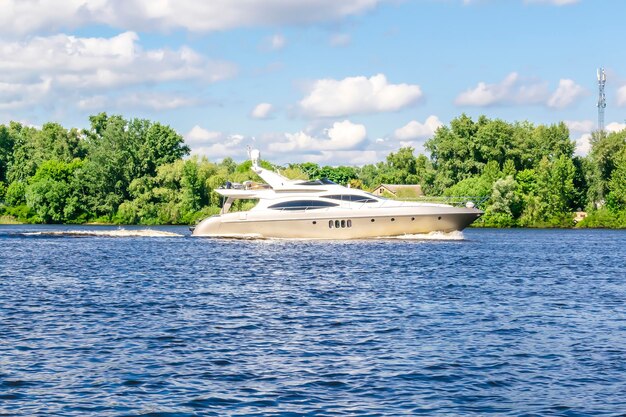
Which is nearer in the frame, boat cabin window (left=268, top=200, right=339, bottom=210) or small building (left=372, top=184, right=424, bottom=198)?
boat cabin window (left=268, top=200, right=339, bottom=210)

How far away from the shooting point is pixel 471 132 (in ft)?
431

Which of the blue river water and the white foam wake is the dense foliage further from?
the blue river water

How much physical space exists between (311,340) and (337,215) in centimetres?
4141

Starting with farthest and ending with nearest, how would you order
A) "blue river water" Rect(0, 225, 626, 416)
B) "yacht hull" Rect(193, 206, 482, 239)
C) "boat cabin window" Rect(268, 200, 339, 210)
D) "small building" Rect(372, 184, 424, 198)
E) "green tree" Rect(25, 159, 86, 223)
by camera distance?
"small building" Rect(372, 184, 424, 198) → "green tree" Rect(25, 159, 86, 223) → "boat cabin window" Rect(268, 200, 339, 210) → "yacht hull" Rect(193, 206, 482, 239) → "blue river water" Rect(0, 225, 626, 416)

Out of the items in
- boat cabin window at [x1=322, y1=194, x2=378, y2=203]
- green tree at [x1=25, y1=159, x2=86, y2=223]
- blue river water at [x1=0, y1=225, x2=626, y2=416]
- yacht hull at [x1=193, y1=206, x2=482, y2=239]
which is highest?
green tree at [x1=25, y1=159, x2=86, y2=223]

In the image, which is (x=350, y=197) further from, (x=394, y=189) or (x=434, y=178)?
(x=394, y=189)

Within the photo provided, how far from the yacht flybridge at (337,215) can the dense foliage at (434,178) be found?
4237 cm

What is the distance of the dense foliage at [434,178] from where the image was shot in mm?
116062

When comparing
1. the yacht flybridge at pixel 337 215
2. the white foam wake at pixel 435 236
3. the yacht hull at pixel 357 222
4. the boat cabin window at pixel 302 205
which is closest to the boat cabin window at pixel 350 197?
the yacht flybridge at pixel 337 215

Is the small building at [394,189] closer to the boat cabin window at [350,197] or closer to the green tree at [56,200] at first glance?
the green tree at [56,200]

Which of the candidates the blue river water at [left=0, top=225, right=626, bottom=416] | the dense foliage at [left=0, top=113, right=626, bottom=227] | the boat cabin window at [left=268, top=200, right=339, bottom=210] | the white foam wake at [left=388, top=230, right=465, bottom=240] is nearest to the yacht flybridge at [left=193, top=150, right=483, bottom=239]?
the boat cabin window at [left=268, top=200, right=339, bottom=210]

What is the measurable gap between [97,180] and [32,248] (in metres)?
74.6

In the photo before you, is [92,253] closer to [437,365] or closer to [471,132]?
[437,365]

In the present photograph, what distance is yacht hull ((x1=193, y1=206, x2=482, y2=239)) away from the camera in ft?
206
